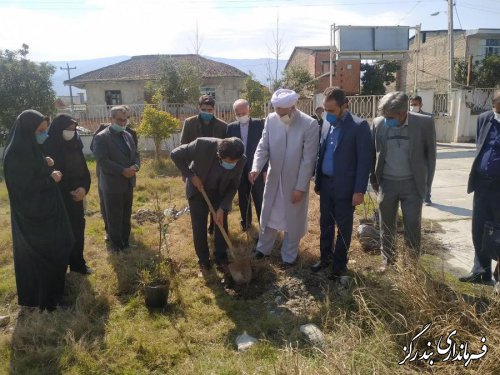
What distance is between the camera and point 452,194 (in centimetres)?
711

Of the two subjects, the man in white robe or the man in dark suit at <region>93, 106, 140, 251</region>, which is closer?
the man in white robe

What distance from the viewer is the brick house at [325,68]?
21.8 meters

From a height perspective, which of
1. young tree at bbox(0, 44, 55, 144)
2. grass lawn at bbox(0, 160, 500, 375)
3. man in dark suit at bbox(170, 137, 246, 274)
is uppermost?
young tree at bbox(0, 44, 55, 144)

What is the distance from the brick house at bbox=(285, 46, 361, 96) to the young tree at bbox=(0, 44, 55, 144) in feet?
35.7

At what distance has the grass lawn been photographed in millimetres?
2385

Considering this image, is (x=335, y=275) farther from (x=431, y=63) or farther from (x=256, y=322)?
(x=431, y=63)

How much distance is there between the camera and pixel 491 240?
11.0ft

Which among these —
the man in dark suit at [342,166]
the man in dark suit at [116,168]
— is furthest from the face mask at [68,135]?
the man in dark suit at [342,166]

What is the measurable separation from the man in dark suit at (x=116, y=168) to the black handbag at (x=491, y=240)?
356 centimetres

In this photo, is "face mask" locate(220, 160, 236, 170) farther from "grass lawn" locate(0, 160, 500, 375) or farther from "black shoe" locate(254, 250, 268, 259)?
"black shoe" locate(254, 250, 268, 259)

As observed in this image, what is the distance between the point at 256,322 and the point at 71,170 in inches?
94.2

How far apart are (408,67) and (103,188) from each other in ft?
84.6

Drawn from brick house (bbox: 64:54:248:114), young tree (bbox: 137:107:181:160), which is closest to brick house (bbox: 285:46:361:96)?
brick house (bbox: 64:54:248:114)

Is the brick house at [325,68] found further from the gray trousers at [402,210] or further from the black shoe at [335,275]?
the black shoe at [335,275]
